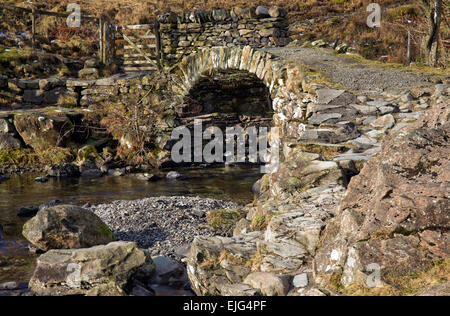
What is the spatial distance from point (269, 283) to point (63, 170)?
11409 millimetres

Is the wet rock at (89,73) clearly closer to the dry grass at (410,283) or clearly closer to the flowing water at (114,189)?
the flowing water at (114,189)

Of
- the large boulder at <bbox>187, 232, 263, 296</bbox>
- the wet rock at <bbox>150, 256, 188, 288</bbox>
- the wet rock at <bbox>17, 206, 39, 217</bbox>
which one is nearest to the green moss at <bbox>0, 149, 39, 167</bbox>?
the wet rock at <bbox>17, 206, 39, 217</bbox>

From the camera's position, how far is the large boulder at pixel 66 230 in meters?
6.79

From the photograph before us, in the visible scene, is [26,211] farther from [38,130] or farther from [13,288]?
[38,130]

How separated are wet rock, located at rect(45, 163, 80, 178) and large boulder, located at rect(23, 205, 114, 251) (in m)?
6.91

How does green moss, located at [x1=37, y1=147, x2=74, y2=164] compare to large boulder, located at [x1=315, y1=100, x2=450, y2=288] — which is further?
green moss, located at [x1=37, y1=147, x2=74, y2=164]

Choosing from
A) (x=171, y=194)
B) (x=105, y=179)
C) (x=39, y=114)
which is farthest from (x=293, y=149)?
(x=39, y=114)

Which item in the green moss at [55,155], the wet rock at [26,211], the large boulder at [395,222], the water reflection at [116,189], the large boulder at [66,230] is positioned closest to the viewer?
the large boulder at [395,222]

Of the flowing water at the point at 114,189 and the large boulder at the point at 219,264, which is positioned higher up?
the large boulder at the point at 219,264

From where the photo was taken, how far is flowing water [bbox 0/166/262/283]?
10.6m

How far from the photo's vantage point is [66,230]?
6820mm

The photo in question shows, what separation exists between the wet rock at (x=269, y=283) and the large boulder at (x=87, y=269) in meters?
1.38

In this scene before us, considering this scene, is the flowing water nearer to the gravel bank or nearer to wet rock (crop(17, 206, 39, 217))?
wet rock (crop(17, 206, 39, 217))

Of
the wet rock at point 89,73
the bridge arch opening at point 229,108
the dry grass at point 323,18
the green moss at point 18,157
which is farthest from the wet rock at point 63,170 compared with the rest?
the dry grass at point 323,18
